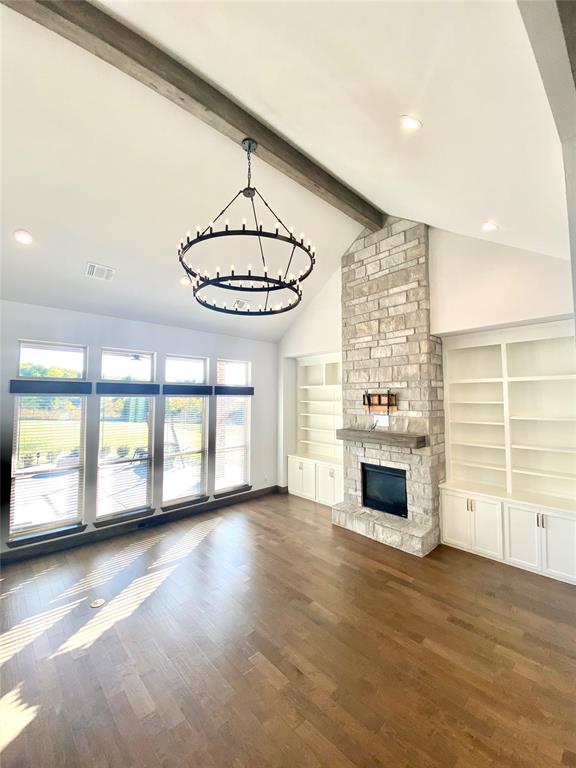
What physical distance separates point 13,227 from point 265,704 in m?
4.84

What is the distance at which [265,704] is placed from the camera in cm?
216

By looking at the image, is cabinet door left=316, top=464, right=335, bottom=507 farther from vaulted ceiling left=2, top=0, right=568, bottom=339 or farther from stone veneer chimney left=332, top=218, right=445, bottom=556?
vaulted ceiling left=2, top=0, right=568, bottom=339

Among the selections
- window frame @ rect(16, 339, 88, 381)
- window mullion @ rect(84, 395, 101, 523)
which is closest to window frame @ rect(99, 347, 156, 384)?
window frame @ rect(16, 339, 88, 381)

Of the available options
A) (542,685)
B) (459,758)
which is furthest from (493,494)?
(459,758)

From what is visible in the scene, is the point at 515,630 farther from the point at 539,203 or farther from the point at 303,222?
the point at 303,222

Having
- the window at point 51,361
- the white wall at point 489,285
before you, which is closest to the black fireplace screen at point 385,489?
the white wall at point 489,285

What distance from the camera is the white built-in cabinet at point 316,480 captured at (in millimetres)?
5883

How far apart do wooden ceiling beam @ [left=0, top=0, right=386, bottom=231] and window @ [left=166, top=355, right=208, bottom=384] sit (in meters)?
3.52

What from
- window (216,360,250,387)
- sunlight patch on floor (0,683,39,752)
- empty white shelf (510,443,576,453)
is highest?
window (216,360,250,387)

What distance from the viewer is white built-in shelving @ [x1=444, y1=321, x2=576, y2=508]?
388 centimetres

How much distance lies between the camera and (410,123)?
1985mm

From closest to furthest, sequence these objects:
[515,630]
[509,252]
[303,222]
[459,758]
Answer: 1. [459,758]
2. [515,630]
3. [509,252]
4. [303,222]

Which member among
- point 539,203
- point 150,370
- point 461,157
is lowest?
point 150,370

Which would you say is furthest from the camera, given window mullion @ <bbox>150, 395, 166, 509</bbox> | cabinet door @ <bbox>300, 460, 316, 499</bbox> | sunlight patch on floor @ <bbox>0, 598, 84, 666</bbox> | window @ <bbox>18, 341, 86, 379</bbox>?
cabinet door @ <bbox>300, 460, 316, 499</bbox>
